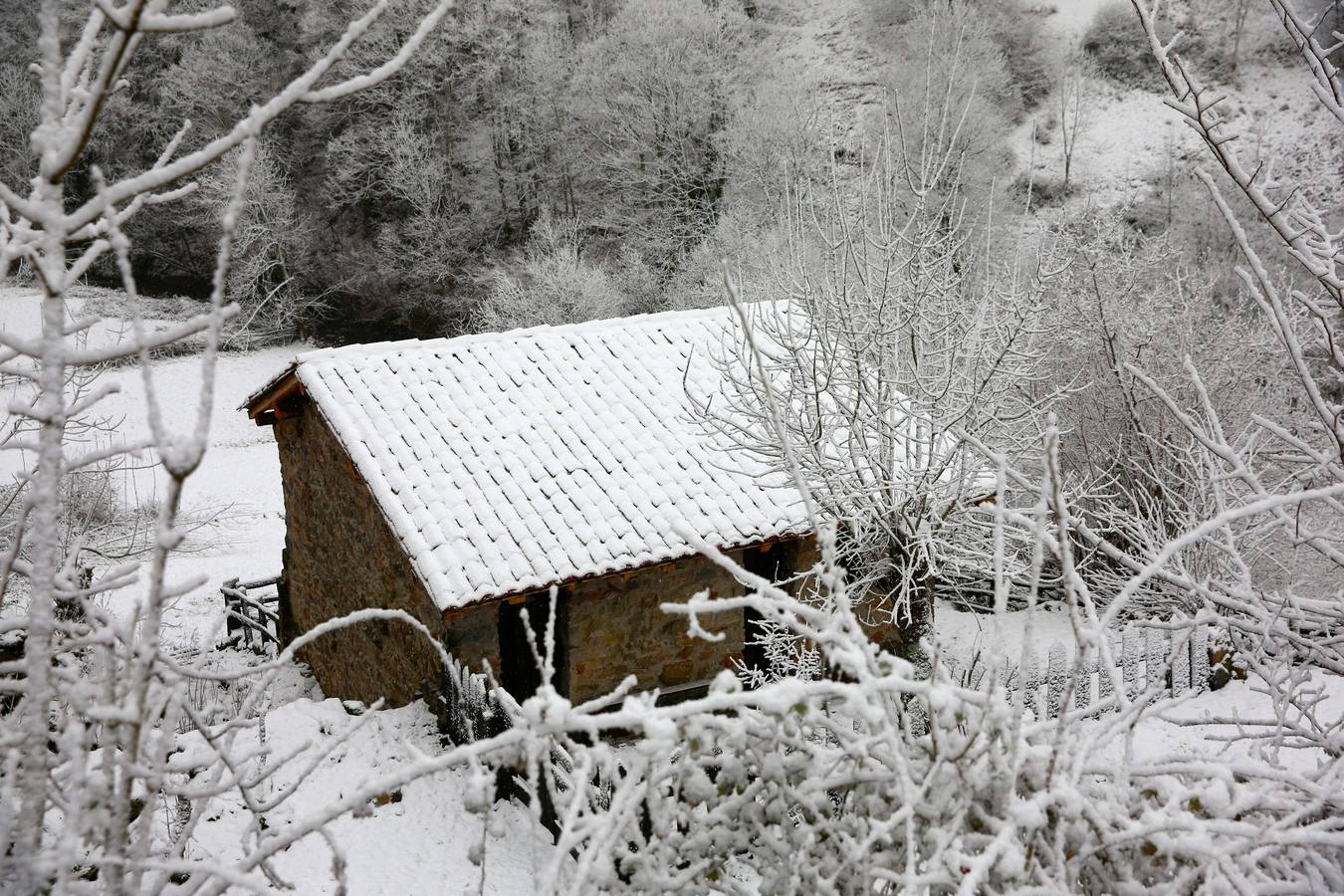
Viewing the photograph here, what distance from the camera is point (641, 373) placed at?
30.6ft

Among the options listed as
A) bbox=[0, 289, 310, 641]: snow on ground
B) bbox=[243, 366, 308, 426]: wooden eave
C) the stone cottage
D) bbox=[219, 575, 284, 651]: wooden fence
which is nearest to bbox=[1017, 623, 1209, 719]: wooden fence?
the stone cottage

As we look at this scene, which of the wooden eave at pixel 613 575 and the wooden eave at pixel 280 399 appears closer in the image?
the wooden eave at pixel 613 575

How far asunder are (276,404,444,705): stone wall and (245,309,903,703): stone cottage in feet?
0.10

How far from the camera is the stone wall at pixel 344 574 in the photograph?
7.86m

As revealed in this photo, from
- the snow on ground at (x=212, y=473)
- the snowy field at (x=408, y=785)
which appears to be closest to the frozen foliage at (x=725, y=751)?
the snowy field at (x=408, y=785)

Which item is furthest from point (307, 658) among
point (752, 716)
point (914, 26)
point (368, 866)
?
point (914, 26)

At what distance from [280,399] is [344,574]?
2.07m

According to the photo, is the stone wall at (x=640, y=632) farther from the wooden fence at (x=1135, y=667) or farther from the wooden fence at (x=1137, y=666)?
the wooden fence at (x=1137, y=666)

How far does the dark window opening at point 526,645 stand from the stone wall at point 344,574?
607mm

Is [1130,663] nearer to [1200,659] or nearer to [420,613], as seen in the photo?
[1200,659]

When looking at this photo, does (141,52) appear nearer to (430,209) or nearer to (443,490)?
(430,209)

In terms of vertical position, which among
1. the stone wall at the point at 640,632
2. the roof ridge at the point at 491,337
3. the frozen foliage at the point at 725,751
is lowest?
the stone wall at the point at 640,632

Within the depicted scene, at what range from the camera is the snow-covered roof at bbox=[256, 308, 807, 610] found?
7.04 metres

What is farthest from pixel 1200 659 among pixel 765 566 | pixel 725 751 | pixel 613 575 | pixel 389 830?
pixel 725 751
